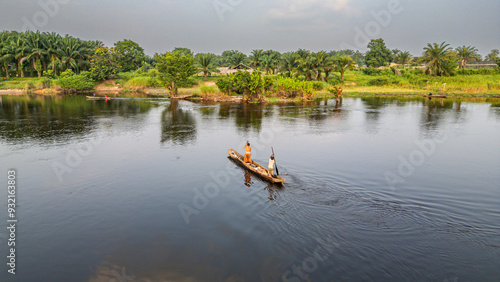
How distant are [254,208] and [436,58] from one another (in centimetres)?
8322

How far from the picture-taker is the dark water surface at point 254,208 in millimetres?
10977

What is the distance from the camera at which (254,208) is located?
49.8 feet

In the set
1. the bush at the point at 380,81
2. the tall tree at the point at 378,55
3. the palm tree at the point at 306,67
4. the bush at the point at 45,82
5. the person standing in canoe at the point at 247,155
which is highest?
the tall tree at the point at 378,55

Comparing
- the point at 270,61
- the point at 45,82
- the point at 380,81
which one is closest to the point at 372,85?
the point at 380,81

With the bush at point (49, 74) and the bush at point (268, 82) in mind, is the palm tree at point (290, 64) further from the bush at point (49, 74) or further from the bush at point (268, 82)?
the bush at point (49, 74)

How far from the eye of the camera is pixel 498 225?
42.7ft

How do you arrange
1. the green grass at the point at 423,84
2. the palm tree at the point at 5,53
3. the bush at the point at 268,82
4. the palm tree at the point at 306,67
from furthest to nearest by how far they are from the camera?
the palm tree at the point at 5,53, the palm tree at the point at 306,67, the green grass at the point at 423,84, the bush at the point at 268,82

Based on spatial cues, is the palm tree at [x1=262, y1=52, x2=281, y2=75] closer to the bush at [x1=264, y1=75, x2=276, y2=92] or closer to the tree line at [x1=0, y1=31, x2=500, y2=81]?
the tree line at [x1=0, y1=31, x2=500, y2=81]

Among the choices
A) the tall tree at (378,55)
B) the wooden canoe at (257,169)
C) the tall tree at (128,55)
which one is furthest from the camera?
the tall tree at (378,55)

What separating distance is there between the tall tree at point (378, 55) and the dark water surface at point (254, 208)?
78.7 meters

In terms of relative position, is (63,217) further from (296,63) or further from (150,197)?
(296,63)

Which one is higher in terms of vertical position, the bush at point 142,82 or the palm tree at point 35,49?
the palm tree at point 35,49

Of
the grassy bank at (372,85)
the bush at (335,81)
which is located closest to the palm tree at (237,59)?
the grassy bank at (372,85)

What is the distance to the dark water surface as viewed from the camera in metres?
11.0
